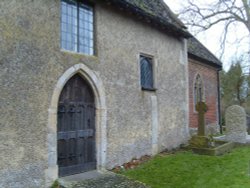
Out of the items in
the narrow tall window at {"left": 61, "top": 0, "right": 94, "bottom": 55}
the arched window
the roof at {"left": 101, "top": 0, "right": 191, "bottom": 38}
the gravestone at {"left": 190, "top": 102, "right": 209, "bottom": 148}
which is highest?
the roof at {"left": 101, "top": 0, "right": 191, "bottom": 38}

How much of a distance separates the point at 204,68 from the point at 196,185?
1110 cm

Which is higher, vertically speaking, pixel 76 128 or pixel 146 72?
pixel 146 72

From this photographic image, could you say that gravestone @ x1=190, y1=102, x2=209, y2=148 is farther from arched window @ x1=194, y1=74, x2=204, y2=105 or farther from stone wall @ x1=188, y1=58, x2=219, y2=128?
arched window @ x1=194, y1=74, x2=204, y2=105

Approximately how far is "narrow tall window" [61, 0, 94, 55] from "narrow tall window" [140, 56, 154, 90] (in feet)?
8.48

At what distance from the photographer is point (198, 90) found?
52.5ft

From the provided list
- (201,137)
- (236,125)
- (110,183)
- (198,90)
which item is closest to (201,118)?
(201,137)

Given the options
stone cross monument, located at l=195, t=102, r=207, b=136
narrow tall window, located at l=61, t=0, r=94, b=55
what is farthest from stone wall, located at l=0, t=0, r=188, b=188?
→ stone cross monument, located at l=195, t=102, r=207, b=136

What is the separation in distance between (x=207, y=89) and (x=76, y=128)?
1189cm

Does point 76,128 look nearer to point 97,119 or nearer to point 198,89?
point 97,119

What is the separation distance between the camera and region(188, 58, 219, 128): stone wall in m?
14.6

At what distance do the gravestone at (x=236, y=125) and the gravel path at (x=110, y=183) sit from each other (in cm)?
680

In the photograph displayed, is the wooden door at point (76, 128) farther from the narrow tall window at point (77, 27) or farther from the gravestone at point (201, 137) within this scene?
the gravestone at point (201, 137)

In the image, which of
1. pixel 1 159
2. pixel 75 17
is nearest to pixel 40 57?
pixel 75 17

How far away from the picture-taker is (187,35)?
39.6 ft
